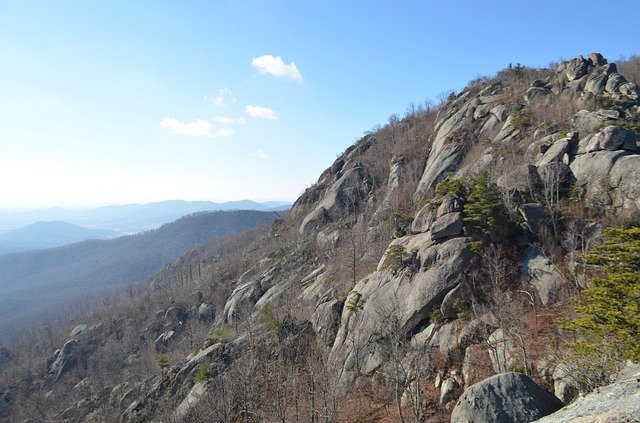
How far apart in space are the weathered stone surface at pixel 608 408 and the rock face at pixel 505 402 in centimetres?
664

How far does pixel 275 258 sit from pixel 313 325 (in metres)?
34.9

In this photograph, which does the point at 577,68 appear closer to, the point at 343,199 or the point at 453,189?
the point at 453,189

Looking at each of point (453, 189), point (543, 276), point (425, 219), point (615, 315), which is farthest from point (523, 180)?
point (615, 315)

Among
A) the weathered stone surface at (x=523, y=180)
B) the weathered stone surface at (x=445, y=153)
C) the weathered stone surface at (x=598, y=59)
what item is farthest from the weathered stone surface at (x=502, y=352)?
the weathered stone surface at (x=598, y=59)

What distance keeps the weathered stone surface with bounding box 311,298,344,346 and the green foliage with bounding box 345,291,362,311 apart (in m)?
2.60

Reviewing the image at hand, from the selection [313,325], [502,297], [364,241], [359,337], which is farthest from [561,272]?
[364,241]

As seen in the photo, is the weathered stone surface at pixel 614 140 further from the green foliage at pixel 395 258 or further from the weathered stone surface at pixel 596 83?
the green foliage at pixel 395 258

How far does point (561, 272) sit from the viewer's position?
80.6 ft

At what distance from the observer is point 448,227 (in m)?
29.3

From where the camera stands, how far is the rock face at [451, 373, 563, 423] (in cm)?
1540

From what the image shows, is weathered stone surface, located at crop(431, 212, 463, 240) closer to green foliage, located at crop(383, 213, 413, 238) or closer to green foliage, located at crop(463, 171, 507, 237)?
green foliage, located at crop(463, 171, 507, 237)

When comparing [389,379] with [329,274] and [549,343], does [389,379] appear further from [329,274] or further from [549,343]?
[329,274]

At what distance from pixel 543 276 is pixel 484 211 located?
560 centimetres

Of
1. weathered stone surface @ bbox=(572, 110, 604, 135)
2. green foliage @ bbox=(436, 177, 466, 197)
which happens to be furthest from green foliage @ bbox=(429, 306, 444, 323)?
weathered stone surface @ bbox=(572, 110, 604, 135)
